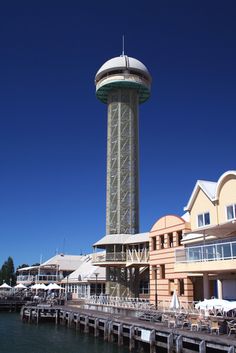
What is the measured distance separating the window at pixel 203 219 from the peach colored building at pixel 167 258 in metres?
2.17

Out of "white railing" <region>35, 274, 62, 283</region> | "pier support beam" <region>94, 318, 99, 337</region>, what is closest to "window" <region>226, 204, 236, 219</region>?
"pier support beam" <region>94, 318, 99, 337</region>

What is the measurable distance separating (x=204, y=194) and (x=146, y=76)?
3898cm

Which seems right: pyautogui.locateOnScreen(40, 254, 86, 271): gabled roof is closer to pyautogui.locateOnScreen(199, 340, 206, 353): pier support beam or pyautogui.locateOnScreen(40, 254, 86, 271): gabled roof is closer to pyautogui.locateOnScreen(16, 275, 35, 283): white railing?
pyautogui.locateOnScreen(16, 275, 35, 283): white railing

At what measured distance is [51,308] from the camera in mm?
53812

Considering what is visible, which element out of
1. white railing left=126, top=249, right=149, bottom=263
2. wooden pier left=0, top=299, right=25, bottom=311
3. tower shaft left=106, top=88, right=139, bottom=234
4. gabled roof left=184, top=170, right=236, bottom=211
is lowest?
wooden pier left=0, top=299, right=25, bottom=311

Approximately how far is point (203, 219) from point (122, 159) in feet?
95.9

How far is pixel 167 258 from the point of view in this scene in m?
45.5

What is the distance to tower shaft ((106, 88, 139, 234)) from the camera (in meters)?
64.9

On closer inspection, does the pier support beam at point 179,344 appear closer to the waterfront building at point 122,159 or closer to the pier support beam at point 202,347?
the pier support beam at point 202,347

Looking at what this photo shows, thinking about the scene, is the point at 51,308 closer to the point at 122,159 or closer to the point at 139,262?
the point at 139,262

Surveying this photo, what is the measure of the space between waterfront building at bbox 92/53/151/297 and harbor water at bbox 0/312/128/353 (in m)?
13.7

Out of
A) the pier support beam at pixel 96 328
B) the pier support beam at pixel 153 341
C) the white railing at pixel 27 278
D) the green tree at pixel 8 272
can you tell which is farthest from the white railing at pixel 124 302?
the green tree at pixel 8 272

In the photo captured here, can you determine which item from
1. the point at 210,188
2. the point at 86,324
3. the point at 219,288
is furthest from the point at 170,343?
the point at 86,324

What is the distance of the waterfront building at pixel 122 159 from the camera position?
196 ft
